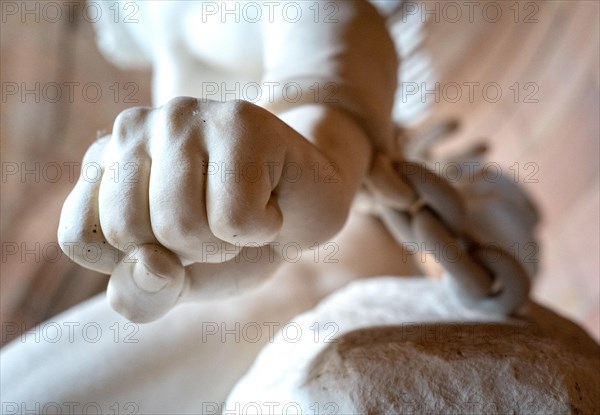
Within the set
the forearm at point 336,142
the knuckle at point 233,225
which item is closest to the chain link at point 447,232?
the forearm at point 336,142

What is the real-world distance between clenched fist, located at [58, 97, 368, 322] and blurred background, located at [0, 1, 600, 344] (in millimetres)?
250

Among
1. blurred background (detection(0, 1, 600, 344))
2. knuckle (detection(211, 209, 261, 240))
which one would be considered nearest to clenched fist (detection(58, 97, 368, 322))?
knuckle (detection(211, 209, 261, 240))

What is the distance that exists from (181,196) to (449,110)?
67 centimetres

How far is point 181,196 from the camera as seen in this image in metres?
0.26

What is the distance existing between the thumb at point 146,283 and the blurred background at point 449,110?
25cm

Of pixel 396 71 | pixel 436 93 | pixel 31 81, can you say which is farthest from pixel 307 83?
pixel 31 81

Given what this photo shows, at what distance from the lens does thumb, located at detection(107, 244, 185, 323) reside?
0.27 meters

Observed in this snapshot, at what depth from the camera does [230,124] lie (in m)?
0.27

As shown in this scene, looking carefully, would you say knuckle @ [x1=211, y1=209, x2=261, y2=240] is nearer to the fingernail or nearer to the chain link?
the fingernail

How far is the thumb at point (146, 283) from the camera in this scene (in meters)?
0.27

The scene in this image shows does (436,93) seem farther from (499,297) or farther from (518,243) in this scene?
(499,297)

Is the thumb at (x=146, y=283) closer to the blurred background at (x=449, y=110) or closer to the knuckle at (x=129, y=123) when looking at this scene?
the knuckle at (x=129, y=123)

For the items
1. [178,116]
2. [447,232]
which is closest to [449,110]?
[447,232]

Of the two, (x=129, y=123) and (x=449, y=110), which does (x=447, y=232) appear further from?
(x=449, y=110)
